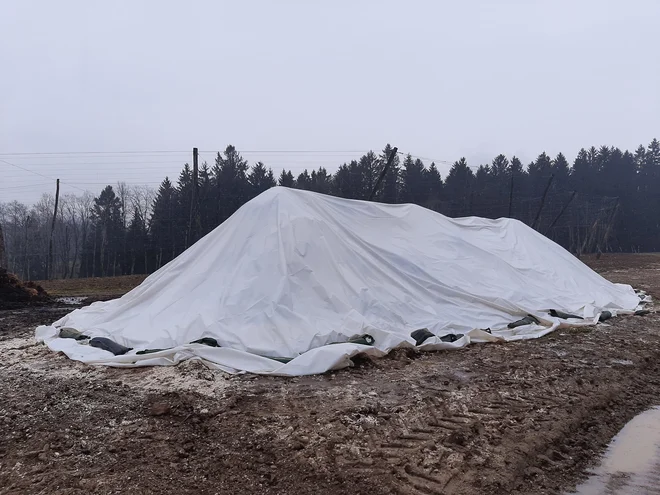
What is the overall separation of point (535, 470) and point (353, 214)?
494cm

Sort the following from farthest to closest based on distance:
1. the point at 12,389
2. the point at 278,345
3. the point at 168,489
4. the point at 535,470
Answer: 1. the point at 278,345
2. the point at 12,389
3. the point at 535,470
4. the point at 168,489

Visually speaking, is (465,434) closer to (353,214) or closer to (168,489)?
(168,489)

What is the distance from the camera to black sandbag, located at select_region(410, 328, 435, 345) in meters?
4.93

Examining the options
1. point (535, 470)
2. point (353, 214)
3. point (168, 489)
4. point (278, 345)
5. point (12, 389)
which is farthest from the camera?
point (353, 214)

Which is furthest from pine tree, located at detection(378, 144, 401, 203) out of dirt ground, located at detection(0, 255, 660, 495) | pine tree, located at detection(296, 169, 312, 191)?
dirt ground, located at detection(0, 255, 660, 495)

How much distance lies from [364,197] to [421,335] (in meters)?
13.1

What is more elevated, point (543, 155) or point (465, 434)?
point (543, 155)

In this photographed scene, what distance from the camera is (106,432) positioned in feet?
9.18

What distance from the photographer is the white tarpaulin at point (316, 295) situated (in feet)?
14.9

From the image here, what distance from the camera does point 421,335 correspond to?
5.00 meters

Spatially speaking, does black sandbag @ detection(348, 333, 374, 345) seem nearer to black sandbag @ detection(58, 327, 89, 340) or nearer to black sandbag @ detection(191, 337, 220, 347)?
black sandbag @ detection(191, 337, 220, 347)

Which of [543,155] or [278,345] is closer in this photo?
[278,345]

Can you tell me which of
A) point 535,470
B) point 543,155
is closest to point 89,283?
point 535,470

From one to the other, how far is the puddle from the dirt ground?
3.3 inches
